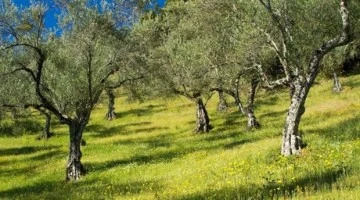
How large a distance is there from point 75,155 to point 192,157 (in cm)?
718

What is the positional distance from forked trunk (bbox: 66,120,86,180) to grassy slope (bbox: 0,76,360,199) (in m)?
0.90

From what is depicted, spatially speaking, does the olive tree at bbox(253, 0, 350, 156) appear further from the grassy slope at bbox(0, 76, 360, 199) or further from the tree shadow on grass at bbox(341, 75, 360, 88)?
the tree shadow on grass at bbox(341, 75, 360, 88)

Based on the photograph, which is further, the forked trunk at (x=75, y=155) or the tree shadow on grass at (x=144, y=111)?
the tree shadow on grass at (x=144, y=111)

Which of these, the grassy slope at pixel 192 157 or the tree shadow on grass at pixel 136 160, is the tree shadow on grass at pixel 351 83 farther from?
the tree shadow on grass at pixel 136 160

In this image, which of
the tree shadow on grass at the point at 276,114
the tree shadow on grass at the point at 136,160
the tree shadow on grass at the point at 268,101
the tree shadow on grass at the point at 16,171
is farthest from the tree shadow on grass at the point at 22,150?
the tree shadow on grass at the point at 268,101

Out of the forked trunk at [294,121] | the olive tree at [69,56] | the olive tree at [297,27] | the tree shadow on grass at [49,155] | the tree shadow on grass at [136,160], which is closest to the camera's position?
the forked trunk at [294,121]

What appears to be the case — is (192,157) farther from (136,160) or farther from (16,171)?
(16,171)

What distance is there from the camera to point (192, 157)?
2809 cm

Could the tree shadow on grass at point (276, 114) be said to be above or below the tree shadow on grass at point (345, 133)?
above

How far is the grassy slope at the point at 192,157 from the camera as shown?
13227 mm

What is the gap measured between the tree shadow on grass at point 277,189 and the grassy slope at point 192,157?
0.03 metres

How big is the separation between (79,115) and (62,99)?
203cm

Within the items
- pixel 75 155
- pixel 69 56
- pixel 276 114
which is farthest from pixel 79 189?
pixel 276 114

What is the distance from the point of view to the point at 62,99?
30.7 metres
